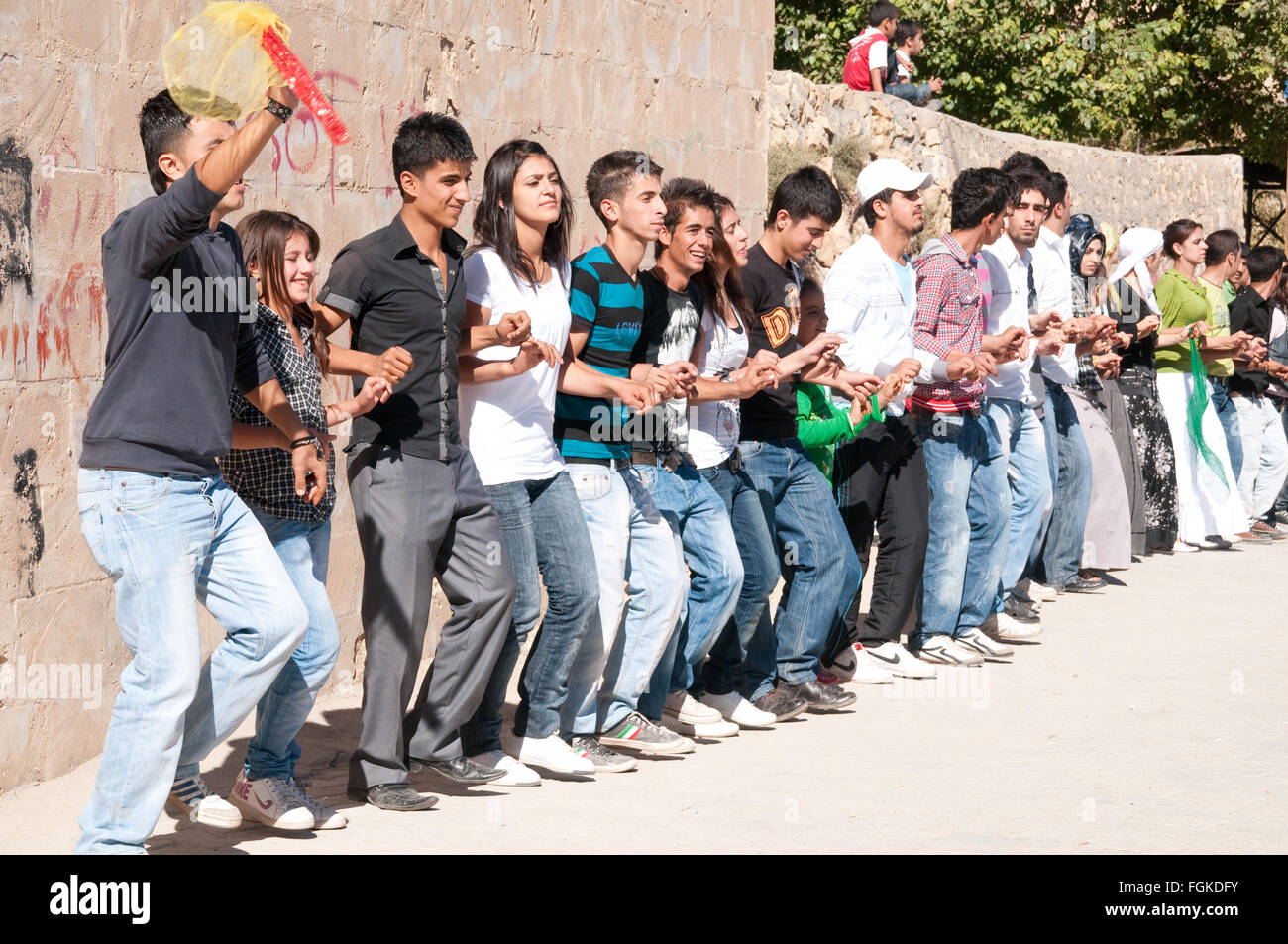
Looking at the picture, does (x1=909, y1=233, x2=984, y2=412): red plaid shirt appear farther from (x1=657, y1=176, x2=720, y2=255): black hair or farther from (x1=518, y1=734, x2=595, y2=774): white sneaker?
(x1=518, y1=734, x2=595, y2=774): white sneaker

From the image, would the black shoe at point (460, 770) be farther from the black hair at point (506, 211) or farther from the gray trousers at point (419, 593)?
the black hair at point (506, 211)

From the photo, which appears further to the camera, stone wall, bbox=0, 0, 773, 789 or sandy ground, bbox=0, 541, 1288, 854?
stone wall, bbox=0, 0, 773, 789

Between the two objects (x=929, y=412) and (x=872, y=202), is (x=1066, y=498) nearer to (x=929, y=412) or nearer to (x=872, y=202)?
(x=929, y=412)

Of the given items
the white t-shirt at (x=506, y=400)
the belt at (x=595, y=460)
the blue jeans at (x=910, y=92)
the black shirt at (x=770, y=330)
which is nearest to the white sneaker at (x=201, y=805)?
the white t-shirt at (x=506, y=400)

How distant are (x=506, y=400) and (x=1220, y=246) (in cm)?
782

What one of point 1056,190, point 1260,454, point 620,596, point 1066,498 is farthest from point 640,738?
point 1260,454

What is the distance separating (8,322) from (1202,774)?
14.0 feet

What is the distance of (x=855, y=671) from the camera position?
7.54 m

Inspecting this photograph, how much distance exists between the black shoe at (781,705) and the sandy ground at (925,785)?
0.19ft

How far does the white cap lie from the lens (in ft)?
24.3

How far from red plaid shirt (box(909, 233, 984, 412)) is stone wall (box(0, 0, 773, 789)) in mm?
2121

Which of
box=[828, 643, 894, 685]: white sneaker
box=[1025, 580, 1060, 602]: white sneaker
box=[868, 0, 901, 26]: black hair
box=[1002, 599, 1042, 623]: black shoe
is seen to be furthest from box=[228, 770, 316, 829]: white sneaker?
box=[868, 0, 901, 26]: black hair

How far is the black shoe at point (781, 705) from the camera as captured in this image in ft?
22.0
